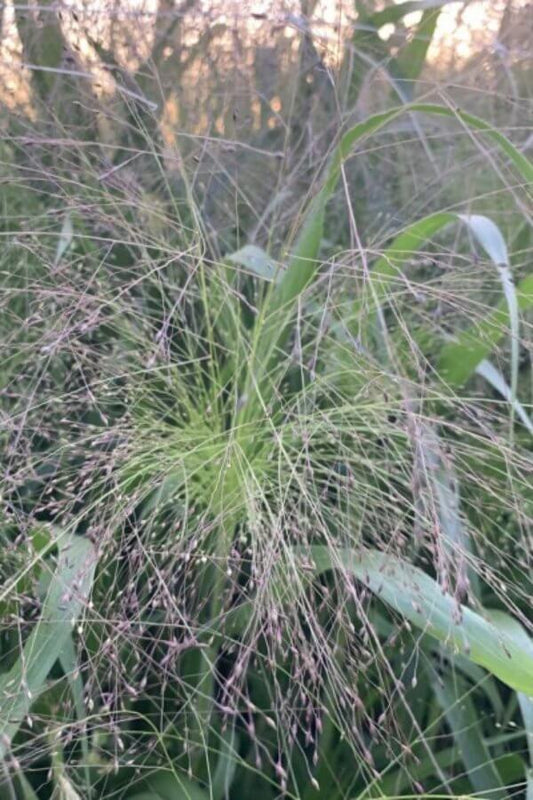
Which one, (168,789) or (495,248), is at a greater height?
(495,248)

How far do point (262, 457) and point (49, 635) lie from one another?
0.73ft

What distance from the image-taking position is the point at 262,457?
2.66 ft

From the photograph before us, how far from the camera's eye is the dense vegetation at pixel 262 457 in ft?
2.27

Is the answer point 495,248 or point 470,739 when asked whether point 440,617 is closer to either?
point 470,739

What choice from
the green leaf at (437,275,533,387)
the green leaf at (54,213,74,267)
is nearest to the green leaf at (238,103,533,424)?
the green leaf at (437,275,533,387)

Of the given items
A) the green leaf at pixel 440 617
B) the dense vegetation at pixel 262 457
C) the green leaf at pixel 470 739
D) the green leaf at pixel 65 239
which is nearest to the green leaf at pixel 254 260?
the dense vegetation at pixel 262 457

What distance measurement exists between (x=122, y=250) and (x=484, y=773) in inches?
25.1

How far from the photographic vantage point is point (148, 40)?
108cm

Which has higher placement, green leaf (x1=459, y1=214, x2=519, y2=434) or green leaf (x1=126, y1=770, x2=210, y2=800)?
green leaf (x1=459, y1=214, x2=519, y2=434)

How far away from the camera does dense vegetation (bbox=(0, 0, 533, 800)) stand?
69cm

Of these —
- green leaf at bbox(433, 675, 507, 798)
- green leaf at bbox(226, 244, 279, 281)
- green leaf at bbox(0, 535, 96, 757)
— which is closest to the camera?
green leaf at bbox(0, 535, 96, 757)

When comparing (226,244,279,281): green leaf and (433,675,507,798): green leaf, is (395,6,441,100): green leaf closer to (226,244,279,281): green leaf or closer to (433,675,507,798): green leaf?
(226,244,279,281): green leaf

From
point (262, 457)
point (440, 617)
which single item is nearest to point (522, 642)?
point (440, 617)

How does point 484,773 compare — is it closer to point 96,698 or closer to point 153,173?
A: point 96,698
